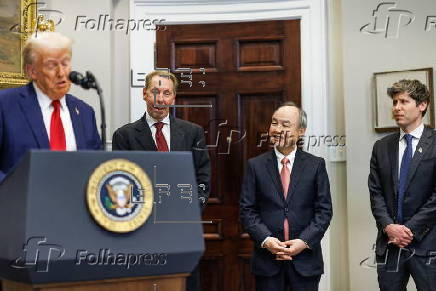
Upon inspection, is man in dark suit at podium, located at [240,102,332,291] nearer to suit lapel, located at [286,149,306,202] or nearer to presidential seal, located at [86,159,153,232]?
suit lapel, located at [286,149,306,202]

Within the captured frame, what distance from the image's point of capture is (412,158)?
3.32 meters

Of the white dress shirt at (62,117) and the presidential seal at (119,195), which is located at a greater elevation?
the white dress shirt at (62,117)

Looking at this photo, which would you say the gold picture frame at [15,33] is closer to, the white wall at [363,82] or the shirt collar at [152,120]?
the shirt collar at [152,120]

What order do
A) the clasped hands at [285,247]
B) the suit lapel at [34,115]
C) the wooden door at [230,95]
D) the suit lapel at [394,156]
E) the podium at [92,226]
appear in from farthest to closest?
1. the wooden door at [230,95]
2. the suit lapel at [394,156]
3. the clasped hands at [285,247]
4. the suit lapel at [34,115]
5. the podium at [92,226]

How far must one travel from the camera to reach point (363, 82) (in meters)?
4.18

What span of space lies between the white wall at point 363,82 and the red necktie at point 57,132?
8.05 ft

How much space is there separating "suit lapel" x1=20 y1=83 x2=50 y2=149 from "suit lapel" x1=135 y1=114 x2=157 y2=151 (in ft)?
4.22

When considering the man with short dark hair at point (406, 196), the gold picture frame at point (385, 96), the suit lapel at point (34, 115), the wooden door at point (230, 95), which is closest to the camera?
the suit lapel at point (34, 115)

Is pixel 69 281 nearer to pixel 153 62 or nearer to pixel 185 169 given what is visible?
pixel 185 169

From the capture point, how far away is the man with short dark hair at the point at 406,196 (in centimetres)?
320

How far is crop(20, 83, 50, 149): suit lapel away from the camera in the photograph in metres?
2.09

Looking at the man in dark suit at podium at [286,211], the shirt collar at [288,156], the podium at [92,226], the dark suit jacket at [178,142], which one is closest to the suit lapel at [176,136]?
the dark suit jacket at [178,142]

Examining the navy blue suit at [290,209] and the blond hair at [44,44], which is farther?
the navy blue suit at [290,209]

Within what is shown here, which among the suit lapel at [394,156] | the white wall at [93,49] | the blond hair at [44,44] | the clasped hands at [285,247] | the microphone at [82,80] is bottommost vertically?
the clasped hands at [285,247]
